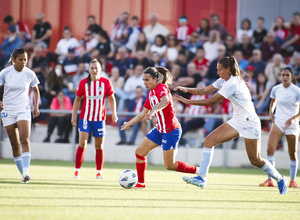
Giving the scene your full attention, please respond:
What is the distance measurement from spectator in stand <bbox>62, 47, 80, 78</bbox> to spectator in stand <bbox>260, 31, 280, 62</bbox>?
21.6 feet

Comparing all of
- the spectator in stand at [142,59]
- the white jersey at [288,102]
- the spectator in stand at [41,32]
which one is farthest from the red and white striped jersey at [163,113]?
the spectator in stand at [41,32]

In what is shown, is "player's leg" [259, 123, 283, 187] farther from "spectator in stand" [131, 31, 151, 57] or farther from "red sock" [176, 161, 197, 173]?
"spectator in stand" [131, 31, 151, 57]

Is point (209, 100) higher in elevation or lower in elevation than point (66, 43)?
lower

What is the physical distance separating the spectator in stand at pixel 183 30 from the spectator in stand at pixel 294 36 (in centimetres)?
344

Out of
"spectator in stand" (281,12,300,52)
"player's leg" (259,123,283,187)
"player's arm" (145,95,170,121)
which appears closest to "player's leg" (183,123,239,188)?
"player's arm" (145,95,170,121)

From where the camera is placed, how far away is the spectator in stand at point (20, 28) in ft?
61.9

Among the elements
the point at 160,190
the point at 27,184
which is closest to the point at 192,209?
the point at 160,190

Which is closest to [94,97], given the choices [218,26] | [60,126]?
[60,126]

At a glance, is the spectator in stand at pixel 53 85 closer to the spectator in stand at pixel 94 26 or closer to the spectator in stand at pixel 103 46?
the spectator in stand at pixel 103 46

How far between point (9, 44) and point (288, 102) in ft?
39.1

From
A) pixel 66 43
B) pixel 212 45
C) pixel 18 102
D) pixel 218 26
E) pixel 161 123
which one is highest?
pixel 218 26

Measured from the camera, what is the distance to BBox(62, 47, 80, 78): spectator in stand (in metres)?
17.5

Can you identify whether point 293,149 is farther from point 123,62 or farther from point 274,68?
Answer: point 123,62

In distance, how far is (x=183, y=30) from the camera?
18000mm
